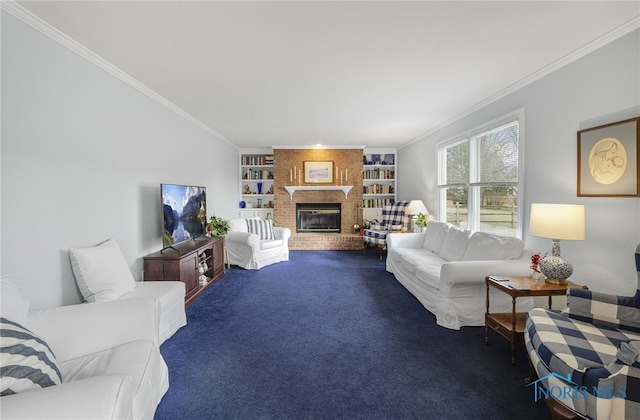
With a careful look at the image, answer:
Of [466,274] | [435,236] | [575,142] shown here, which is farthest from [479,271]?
[435,236]

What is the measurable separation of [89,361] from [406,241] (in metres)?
3.87

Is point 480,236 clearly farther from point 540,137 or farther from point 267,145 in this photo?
point 267,145

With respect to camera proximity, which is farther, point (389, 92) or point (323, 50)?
point (389, 92)

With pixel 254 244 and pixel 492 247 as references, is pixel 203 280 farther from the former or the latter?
pixel 492 247

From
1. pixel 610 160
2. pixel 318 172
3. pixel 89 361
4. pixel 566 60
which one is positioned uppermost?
pixel 566 60

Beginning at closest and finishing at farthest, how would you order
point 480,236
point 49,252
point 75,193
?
point 49,252 < point 75,193 < point 480,236

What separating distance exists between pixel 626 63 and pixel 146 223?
14.8 feet

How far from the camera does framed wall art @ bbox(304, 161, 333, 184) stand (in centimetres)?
644

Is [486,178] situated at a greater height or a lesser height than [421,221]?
greater

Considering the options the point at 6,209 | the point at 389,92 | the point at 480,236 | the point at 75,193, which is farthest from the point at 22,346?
the point at 480,236

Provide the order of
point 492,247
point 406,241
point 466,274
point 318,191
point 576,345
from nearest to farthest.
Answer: point 576,345 < point 466,274 < point 492,247 < point 406,241 < point 318,191

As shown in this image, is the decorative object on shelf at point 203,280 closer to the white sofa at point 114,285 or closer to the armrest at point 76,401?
the white sofa at point 114,285

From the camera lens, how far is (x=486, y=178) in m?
3.57

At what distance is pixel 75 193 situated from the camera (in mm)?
2086
